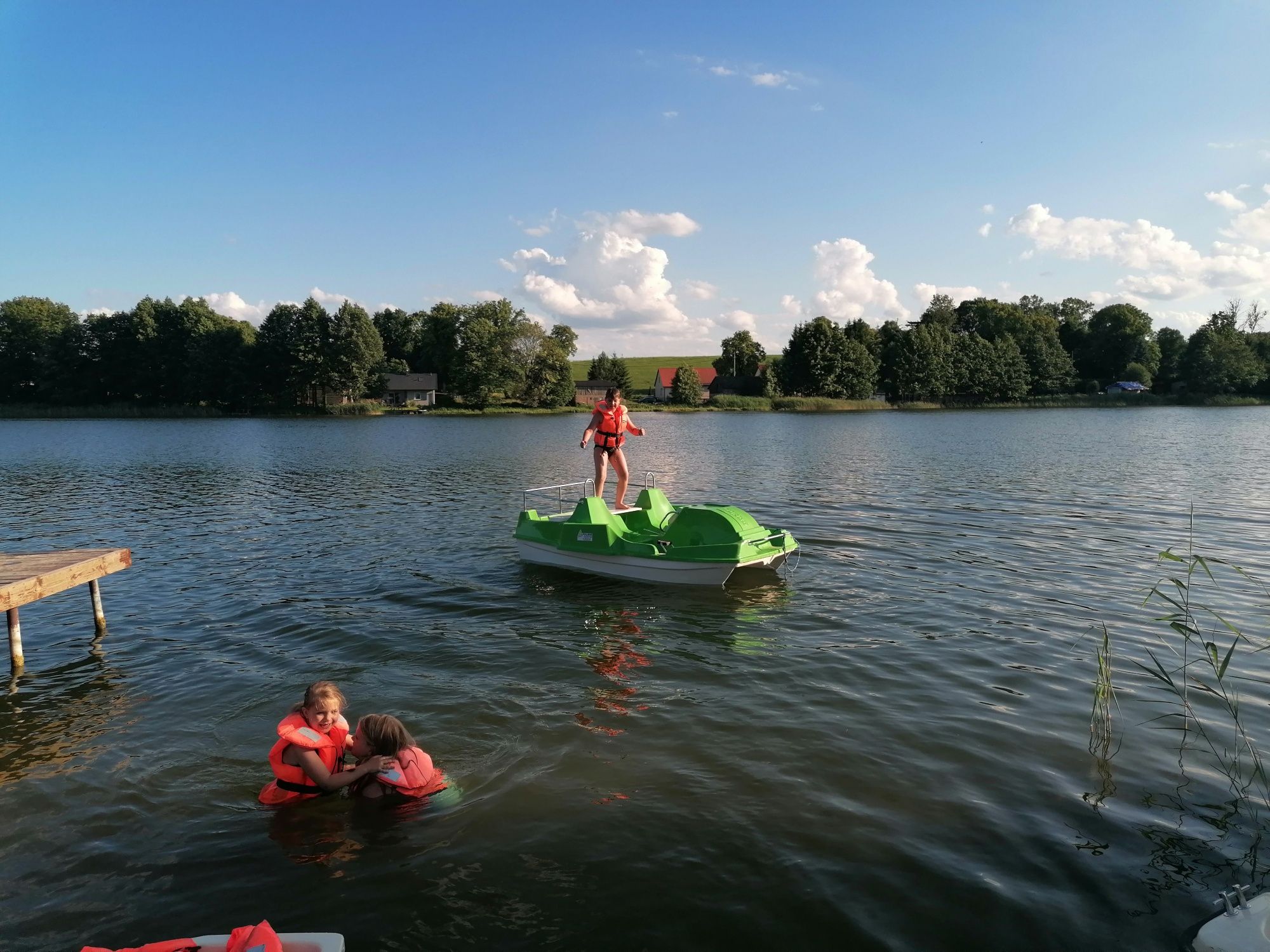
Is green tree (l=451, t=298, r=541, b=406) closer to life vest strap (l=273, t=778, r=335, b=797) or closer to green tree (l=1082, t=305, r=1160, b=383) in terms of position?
green tree (l=1082, t=305, r=1160, b=383)

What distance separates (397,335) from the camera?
12125 cm

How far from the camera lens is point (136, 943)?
474 cm

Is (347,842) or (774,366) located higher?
(774,366)

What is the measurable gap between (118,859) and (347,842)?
5.49 feet

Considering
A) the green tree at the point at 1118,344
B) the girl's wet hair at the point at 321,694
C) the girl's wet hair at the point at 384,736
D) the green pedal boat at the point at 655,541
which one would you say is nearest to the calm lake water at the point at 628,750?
the green pedal boat at the point at 655,541

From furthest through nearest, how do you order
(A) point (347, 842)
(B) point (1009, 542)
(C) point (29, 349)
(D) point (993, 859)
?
(C) point (29, 349) < (B) point (1009, 542) < (A) point (347, 842) < (D) point (993, 859)

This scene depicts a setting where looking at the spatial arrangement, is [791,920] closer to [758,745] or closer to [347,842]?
[758,745]

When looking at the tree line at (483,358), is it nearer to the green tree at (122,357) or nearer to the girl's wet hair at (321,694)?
the green tree at (122,357)

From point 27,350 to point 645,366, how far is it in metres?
111

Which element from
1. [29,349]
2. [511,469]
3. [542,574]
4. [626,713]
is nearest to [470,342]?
[29,349]

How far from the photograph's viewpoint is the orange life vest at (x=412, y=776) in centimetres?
618

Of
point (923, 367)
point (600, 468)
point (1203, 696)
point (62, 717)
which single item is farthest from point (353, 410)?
point (1203, 696)

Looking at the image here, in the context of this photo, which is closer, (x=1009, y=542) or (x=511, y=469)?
(x=1009, y=542)

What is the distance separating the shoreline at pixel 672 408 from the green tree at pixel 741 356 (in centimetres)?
2167
